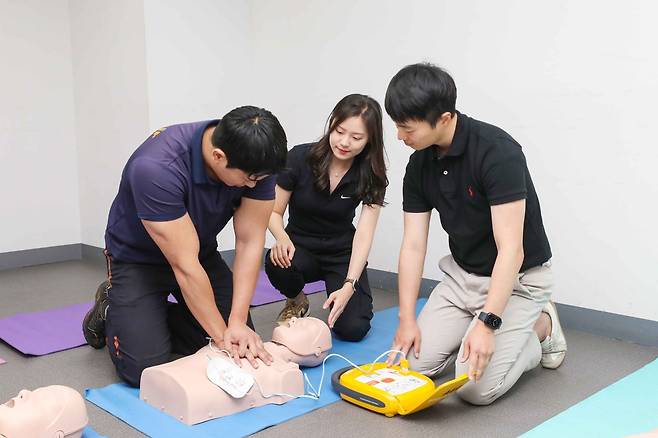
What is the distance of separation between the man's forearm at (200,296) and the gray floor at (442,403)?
1.17 feet

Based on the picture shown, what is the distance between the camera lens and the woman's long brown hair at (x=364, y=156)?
2.25 metres


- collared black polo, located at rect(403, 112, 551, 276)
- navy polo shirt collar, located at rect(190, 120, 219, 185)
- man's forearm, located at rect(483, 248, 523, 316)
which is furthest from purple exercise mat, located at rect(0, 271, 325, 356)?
man's forearm, located at rect(483, 248, 523, 316)

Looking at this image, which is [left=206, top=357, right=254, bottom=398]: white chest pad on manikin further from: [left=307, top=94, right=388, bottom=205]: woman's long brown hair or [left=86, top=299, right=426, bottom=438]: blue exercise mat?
[left=307, top=94, right=388, bottom=205]: woman's long brown hair

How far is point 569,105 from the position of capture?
2588 millimetres

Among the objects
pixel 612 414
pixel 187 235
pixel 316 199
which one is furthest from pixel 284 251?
pixel 612 414

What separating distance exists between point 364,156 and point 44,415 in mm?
1371

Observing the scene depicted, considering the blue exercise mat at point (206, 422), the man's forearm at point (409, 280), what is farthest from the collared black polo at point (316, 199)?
the blue exercise mat at point (206, 422)

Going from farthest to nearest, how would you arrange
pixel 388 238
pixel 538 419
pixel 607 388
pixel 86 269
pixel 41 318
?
pixel 86 269 → pixel 388 238 → pixel 41 318 → pixel 607 388 → pixel 538 419

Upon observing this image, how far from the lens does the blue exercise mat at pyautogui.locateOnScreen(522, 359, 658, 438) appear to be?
1.65 m

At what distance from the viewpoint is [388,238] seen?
3.31 m

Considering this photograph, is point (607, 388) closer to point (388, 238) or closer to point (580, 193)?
point (580, 193)

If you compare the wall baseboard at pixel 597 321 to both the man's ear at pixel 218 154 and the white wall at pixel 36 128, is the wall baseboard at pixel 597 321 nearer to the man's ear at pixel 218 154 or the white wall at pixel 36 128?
the man's ear at pixel 218 154

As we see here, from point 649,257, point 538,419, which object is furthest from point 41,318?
point 649,257

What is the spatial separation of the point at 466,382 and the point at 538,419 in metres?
0.22
